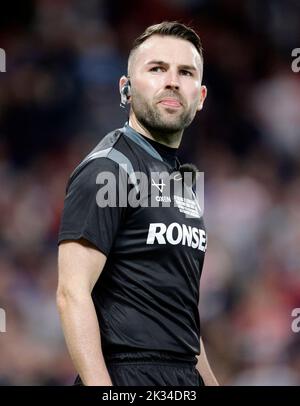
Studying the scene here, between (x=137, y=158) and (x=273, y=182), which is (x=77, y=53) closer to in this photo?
(x=273, y=182)

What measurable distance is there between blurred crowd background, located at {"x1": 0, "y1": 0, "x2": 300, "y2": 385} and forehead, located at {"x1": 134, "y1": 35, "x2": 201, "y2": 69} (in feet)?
9.49

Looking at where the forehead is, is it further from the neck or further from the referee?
the neck

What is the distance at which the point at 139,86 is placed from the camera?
300 centimetres

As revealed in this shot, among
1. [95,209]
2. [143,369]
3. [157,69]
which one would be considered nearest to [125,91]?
[157,69]

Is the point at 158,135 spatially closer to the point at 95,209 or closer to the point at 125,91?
the point at 125,91

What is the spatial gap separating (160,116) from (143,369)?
2.97ft

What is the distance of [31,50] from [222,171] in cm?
193

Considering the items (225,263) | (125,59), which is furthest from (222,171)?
(125,59)

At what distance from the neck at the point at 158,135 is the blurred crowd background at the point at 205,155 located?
284 cm

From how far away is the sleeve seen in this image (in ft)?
8.36

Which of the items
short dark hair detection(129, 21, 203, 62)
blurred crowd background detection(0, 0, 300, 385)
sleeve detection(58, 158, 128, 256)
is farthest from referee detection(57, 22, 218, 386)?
blurred crowd background detection(0, 0, 300, 385)

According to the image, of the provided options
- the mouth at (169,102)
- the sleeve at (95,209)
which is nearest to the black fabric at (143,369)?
the sleeve at (95,209)

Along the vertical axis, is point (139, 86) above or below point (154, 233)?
above

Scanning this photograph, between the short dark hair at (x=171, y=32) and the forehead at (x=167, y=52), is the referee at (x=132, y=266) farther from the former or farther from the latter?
the short dark hair at (x=171, y=32)
